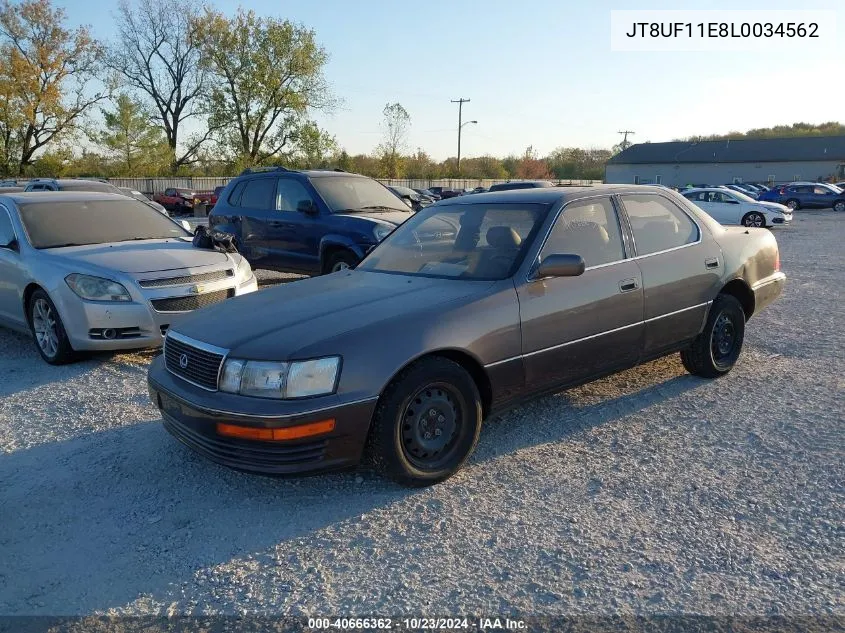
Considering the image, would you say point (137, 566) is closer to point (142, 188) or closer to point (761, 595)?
point (761, 595)

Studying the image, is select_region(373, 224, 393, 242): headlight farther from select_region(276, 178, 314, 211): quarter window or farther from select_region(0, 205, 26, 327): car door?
select_region(0, 205, 26, 327): car door

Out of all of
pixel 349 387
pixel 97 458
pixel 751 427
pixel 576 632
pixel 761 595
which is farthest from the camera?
pixel 751 427

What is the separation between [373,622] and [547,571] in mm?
775

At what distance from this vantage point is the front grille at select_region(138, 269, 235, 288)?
594 cm

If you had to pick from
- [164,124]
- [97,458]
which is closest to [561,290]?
[97,458]

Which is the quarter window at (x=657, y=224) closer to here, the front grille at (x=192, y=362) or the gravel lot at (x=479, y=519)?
the gravel lot at (x=479, y=519)

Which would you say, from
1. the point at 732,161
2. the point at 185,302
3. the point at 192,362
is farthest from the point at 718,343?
the point at 732,161

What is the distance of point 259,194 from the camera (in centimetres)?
985

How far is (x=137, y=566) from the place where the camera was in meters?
2.99

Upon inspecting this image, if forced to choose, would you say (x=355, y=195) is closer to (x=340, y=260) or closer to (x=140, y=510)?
(x=340, y=260)

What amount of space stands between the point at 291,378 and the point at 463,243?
1752 mm

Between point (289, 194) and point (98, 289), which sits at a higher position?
point (289, 194)

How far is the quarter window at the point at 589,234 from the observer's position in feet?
14.3

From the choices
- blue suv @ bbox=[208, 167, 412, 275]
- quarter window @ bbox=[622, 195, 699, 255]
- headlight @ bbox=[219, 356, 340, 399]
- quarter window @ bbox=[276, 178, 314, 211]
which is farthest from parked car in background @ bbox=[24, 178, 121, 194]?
headlight @ bbox=[219, 356, 340, 399]
